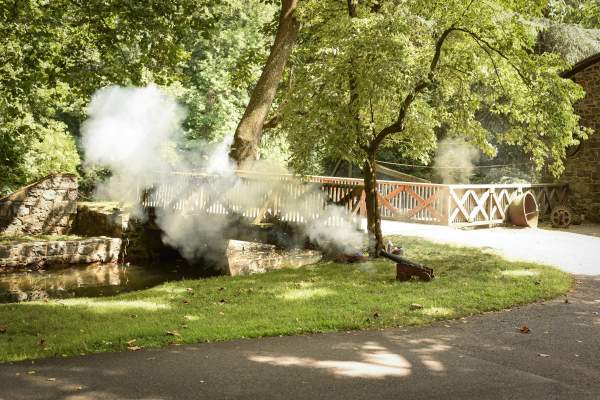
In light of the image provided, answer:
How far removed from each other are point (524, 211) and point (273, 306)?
41.9 feet

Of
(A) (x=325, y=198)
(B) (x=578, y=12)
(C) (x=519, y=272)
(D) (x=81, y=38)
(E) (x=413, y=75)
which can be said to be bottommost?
(C) (x=519, y=272)

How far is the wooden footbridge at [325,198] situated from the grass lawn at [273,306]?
2800 mm

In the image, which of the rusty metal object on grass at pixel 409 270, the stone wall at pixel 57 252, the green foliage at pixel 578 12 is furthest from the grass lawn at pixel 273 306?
the green foliage at pixel 578 12

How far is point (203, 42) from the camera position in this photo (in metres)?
32.8

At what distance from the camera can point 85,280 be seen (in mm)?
15383

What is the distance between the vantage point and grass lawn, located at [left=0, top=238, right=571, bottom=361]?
722 cm

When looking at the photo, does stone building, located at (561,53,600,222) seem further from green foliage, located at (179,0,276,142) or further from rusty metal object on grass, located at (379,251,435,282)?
green foliage, located at (179,0,276,142)

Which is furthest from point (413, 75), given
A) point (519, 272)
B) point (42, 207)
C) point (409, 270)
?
point (42, 207)

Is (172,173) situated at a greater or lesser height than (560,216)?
greater

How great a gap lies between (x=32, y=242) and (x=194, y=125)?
16441mm

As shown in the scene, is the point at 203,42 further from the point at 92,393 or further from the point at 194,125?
the point at 92,393

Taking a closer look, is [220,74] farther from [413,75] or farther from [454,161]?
[413,75]

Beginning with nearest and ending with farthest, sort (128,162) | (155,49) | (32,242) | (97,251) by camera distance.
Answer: (155,49)
(32,242)
(97,251)
(128,162)

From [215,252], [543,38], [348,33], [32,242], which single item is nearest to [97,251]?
[32,242]
